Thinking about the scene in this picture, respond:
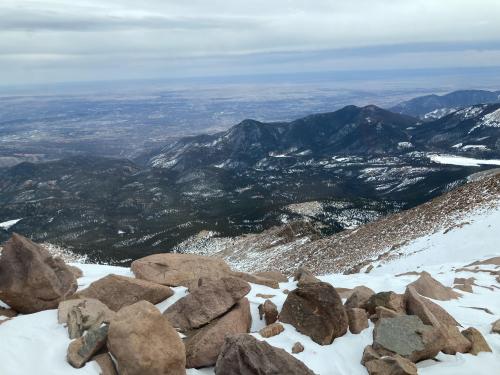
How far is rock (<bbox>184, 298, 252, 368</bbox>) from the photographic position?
12859 millimetres

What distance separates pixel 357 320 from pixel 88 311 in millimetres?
8692

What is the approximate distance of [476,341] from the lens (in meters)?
13.8

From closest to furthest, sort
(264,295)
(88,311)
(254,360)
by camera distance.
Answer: (254,360) < (88,311) < (264,295)

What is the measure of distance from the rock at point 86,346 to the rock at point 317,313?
5.86 m

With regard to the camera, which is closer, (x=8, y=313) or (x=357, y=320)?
(x=357, y=320)

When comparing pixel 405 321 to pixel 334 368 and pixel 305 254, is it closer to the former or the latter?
pixel 334 368

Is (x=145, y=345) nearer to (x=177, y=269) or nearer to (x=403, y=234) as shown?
(x=177, y=269)

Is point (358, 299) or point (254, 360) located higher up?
point (254, 360)

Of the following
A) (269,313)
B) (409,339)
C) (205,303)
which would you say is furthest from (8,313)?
(409,339)

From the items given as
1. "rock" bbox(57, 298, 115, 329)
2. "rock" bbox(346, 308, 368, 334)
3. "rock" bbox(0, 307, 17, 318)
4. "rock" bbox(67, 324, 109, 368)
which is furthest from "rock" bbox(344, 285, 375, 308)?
"rock" bbox(0, 307, 17, 318)

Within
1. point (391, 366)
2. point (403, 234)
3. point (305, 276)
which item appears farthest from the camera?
point (403, 234)

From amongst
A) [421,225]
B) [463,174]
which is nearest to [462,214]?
[421,225]

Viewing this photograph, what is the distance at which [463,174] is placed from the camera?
579 feet

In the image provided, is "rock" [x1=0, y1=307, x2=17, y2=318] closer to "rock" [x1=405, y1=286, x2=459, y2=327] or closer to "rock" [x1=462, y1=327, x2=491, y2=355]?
"rock" [x1=405, y1=286, x2=459, y2=327]
